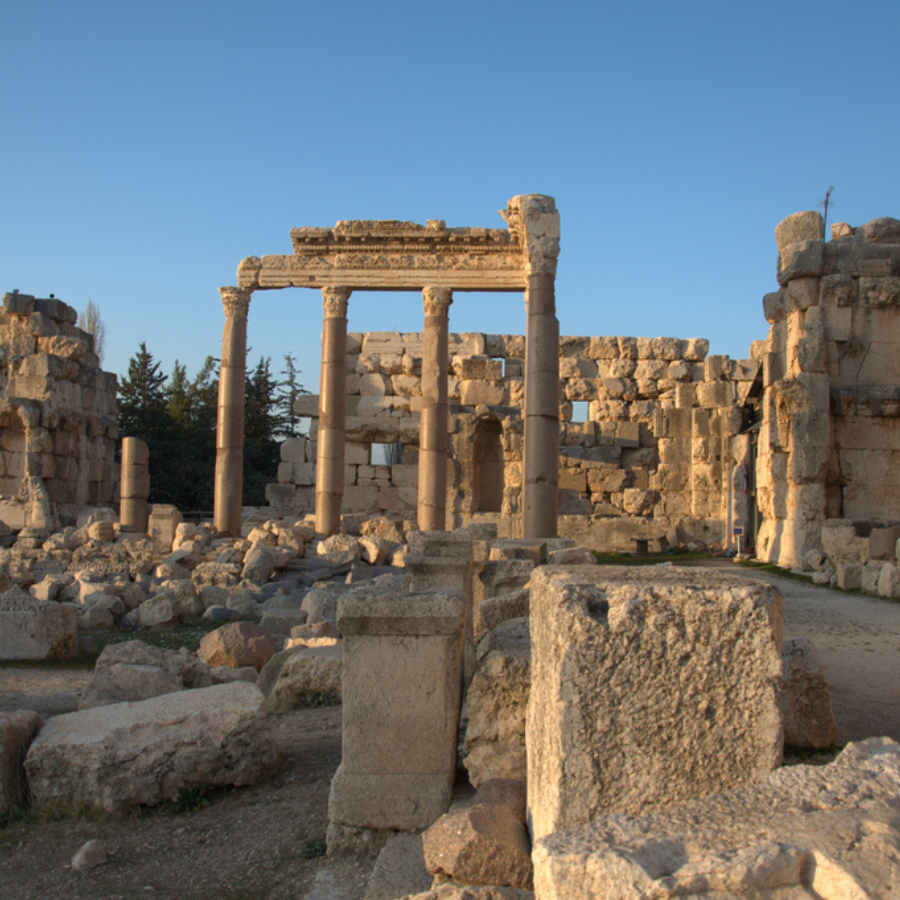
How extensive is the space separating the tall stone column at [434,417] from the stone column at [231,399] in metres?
3.79

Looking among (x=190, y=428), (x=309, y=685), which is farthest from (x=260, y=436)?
(x=309, y=685)

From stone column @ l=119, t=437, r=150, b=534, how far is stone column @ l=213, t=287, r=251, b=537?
5.01 ft

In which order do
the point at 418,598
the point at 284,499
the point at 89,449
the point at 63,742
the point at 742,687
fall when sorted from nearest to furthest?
the point at 742,687 → the point at 418,598 → the point at 63,742 → the point at 89,449 → the point at 284,499

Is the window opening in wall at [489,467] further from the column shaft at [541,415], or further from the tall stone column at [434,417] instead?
the column shaft at [541,415]

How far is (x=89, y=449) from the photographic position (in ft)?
73.3

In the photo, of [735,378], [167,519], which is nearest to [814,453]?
[735,378]

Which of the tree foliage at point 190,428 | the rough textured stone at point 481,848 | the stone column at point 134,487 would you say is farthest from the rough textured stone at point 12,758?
the tree foliage at point 190,428

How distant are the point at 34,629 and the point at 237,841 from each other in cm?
569

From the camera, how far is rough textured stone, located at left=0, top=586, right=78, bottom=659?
8844 millimetres

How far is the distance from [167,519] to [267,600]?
5.11m

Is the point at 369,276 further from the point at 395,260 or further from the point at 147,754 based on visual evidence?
the point at 147,754

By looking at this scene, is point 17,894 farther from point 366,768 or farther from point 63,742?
point 366,768

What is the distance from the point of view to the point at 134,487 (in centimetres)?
1809

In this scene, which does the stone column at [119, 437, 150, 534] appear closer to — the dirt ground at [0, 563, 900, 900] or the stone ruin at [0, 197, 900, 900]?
the stone ruin at [0, 197, 900, 900]
